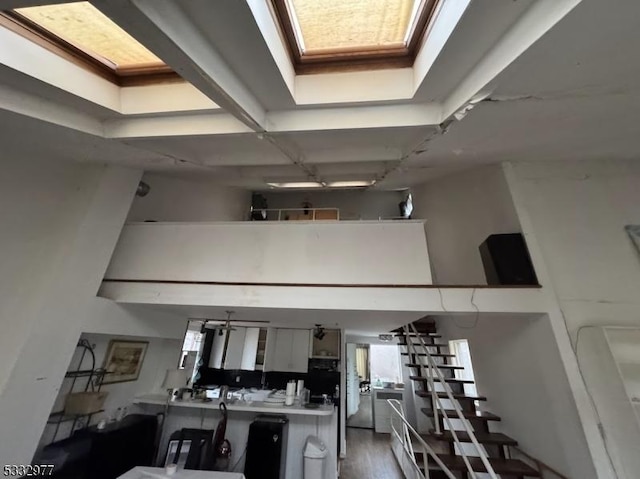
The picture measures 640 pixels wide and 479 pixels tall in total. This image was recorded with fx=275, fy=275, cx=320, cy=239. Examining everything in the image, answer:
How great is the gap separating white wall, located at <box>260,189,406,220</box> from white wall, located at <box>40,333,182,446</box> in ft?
12.8

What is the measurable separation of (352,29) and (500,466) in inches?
163

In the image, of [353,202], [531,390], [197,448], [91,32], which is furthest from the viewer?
[353,202]

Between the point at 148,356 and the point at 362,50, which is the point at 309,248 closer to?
the point at 362,50

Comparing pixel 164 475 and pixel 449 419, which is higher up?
pixel 449 419

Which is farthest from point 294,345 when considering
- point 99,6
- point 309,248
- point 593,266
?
point 99,6

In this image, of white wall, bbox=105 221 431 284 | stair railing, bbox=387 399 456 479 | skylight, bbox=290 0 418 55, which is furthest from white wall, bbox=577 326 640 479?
skylight, bbox=290 0 418 55

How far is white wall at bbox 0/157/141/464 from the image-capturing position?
7.52ft

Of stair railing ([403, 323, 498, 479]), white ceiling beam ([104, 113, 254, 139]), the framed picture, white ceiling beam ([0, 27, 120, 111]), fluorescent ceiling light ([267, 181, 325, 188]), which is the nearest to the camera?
white ceiling beam ([0, 27, 120, 111])

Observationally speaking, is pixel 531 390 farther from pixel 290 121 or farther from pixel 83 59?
pixel 83 59

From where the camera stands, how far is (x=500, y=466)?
2713 millimetres

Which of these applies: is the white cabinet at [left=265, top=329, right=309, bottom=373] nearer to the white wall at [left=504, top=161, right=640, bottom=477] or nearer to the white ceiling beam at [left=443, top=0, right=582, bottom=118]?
the white wall at [left=504, top=161, right=640, bottom=477]

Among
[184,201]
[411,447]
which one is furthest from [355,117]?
[411,447]

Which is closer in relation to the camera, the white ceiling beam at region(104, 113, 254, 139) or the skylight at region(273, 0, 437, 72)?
the skylight at region(273, 0, 437, 72)

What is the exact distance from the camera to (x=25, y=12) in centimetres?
176
